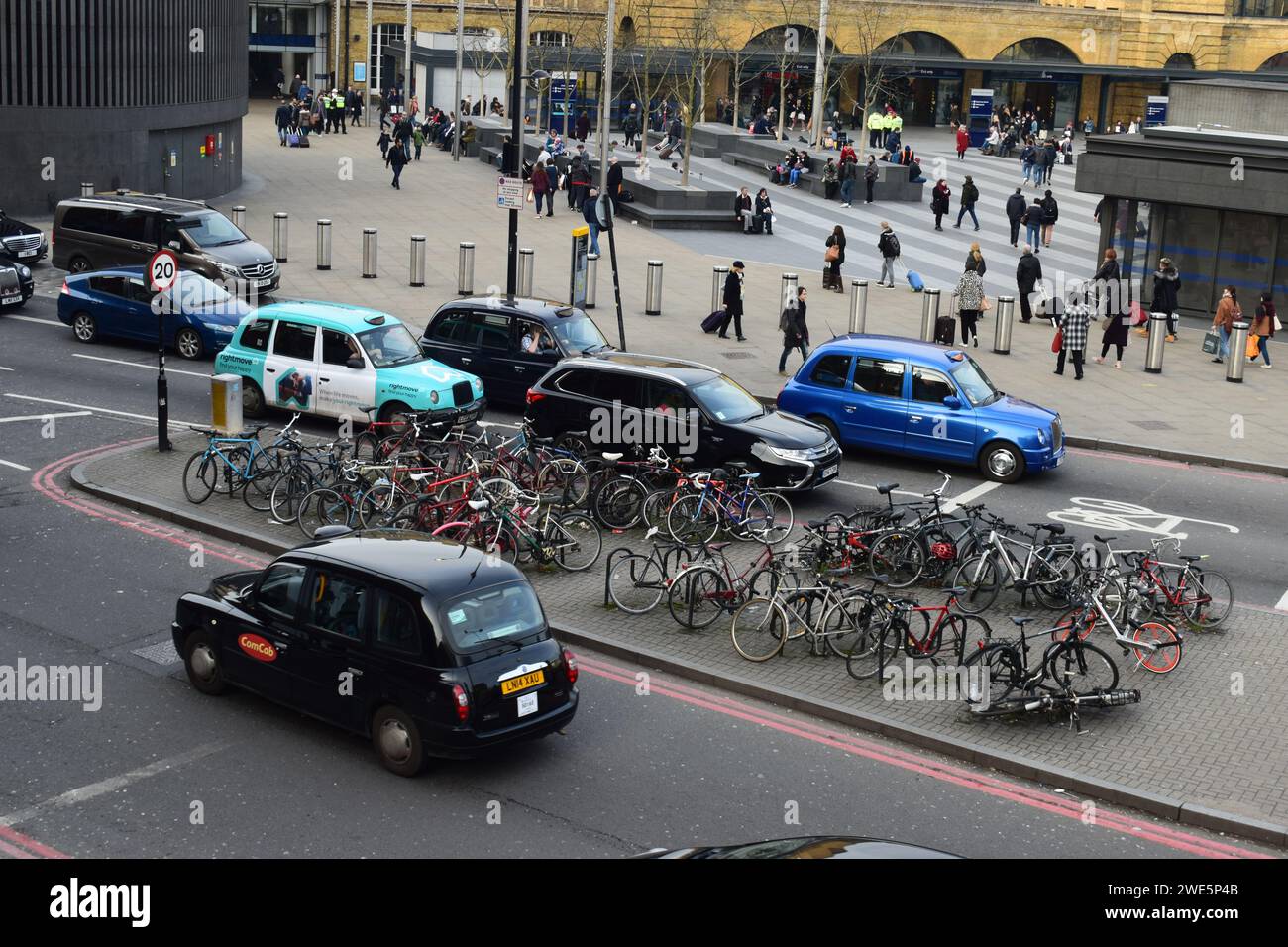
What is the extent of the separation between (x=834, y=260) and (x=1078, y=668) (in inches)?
798

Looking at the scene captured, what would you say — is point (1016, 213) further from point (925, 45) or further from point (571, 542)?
point (925, 45)

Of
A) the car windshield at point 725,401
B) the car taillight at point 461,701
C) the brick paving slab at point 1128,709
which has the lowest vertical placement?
the brick paving slab at point 1128,709

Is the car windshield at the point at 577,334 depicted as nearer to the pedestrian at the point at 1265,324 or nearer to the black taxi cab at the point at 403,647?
the black taxi cab at the point at 403,647

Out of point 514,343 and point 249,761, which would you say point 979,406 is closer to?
point 514,343

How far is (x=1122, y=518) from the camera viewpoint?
18.7 metres

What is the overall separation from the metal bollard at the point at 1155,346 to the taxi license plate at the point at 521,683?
61.0 feet

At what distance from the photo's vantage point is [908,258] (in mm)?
38000

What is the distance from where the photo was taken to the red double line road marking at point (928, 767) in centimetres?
1104

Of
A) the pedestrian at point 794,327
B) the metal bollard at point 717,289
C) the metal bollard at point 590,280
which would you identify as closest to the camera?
the pedestrian at point 794,327

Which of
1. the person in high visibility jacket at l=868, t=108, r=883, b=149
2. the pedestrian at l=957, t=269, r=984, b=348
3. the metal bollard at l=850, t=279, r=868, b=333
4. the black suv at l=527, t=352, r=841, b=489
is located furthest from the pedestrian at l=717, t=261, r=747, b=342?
the person in high visibility jacket at l=868, t=108, r=883, b=149

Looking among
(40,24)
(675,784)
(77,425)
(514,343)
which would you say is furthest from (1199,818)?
(40,24)

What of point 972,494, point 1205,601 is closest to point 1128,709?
point 1205,601

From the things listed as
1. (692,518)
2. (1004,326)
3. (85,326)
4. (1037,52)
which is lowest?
(692,518)

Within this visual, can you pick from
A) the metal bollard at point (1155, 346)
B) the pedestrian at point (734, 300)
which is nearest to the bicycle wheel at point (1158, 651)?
the metal bollard at point (1155, 346)
